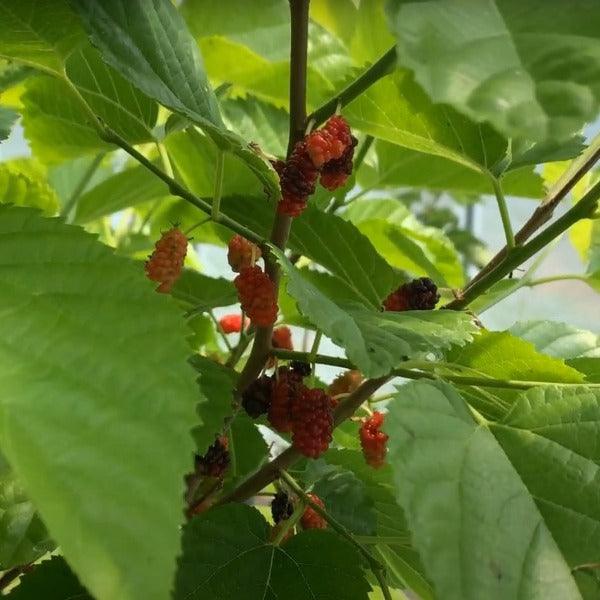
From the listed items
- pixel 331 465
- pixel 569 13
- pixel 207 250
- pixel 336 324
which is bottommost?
pixel 207 250

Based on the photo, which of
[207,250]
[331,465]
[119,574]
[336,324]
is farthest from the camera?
[207,250]

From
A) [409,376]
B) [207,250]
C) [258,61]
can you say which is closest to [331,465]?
[409,376]

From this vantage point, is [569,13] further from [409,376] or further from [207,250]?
[207,250]

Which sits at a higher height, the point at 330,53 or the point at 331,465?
the point at 330,53

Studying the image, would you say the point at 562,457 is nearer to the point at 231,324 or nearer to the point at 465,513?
the point at 465,513

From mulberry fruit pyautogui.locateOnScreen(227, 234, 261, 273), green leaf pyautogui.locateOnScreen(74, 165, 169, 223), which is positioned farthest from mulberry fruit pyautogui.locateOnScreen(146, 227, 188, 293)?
green leaf pyautogui.locateOnScreen(74, 165, 169, 223)
